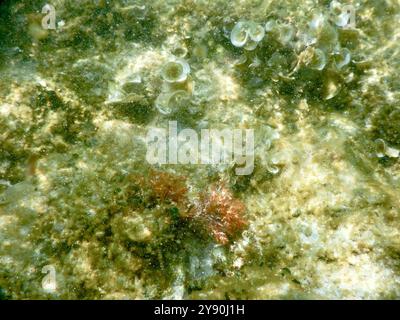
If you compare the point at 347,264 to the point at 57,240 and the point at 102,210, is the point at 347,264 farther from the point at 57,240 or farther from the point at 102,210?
the point at 57,240

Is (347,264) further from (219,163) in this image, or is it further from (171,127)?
(171,127)

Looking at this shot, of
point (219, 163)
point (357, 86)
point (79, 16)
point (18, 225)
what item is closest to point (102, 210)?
point (18, 225)

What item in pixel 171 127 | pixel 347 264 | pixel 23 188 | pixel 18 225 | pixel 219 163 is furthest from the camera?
pixel 171 127

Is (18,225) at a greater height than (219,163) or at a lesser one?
lesser
